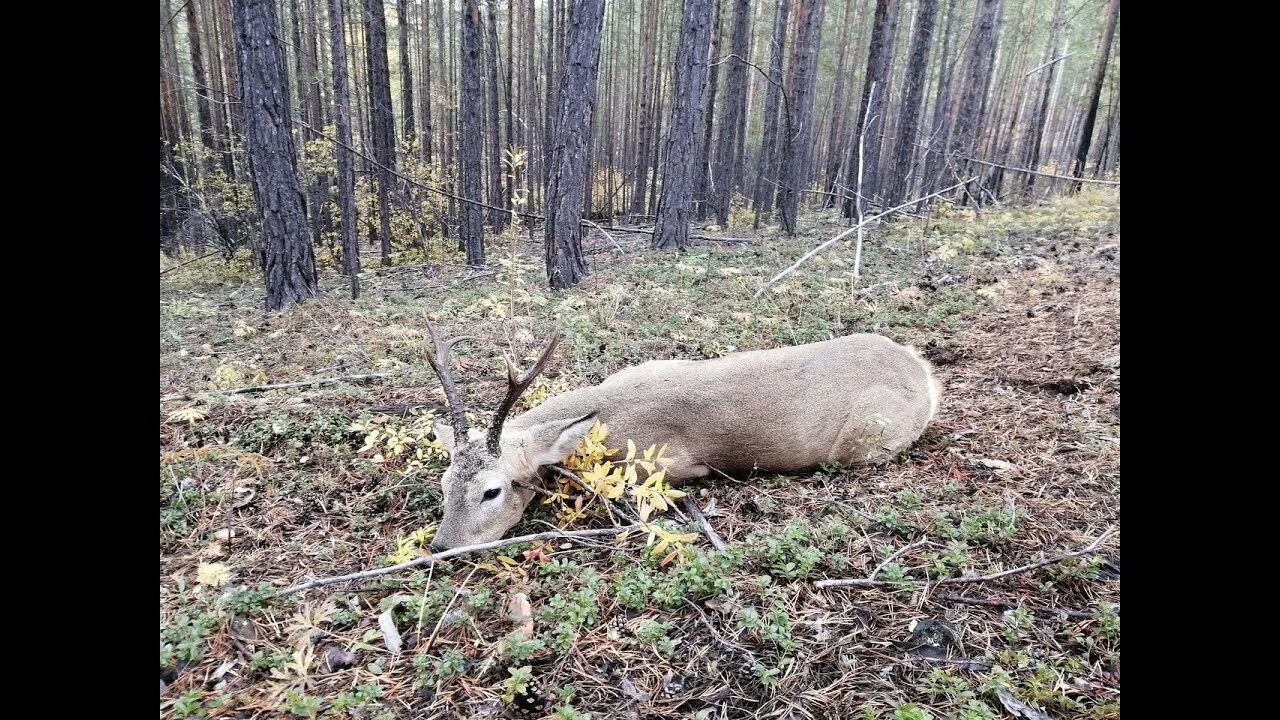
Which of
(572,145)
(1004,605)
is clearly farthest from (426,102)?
(1004,605)

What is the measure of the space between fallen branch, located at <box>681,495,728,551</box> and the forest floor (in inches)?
3.3

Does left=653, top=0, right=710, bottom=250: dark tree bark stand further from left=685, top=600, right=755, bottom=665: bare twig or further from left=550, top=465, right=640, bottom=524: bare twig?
left=685, top=600, right=755, bottom=665: bare twig

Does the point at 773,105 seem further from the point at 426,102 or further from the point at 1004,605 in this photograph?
the point at 1004,605

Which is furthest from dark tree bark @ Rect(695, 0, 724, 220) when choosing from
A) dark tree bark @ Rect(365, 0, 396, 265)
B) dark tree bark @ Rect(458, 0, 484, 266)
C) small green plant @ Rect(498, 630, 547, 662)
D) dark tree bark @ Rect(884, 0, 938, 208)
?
small green plant @ Rect(498, 630, 547, 662)

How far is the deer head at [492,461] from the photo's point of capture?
3195mm

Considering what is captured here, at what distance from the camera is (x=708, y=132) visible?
20188mm

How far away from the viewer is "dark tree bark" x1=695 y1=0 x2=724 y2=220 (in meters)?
20.2

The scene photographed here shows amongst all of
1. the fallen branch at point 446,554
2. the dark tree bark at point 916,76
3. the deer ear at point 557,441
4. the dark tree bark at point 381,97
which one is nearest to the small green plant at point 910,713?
the fallen branch at point 446,554

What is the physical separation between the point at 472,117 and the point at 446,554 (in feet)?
43.9

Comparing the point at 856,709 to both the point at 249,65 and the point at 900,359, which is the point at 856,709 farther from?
the point at 249,65
